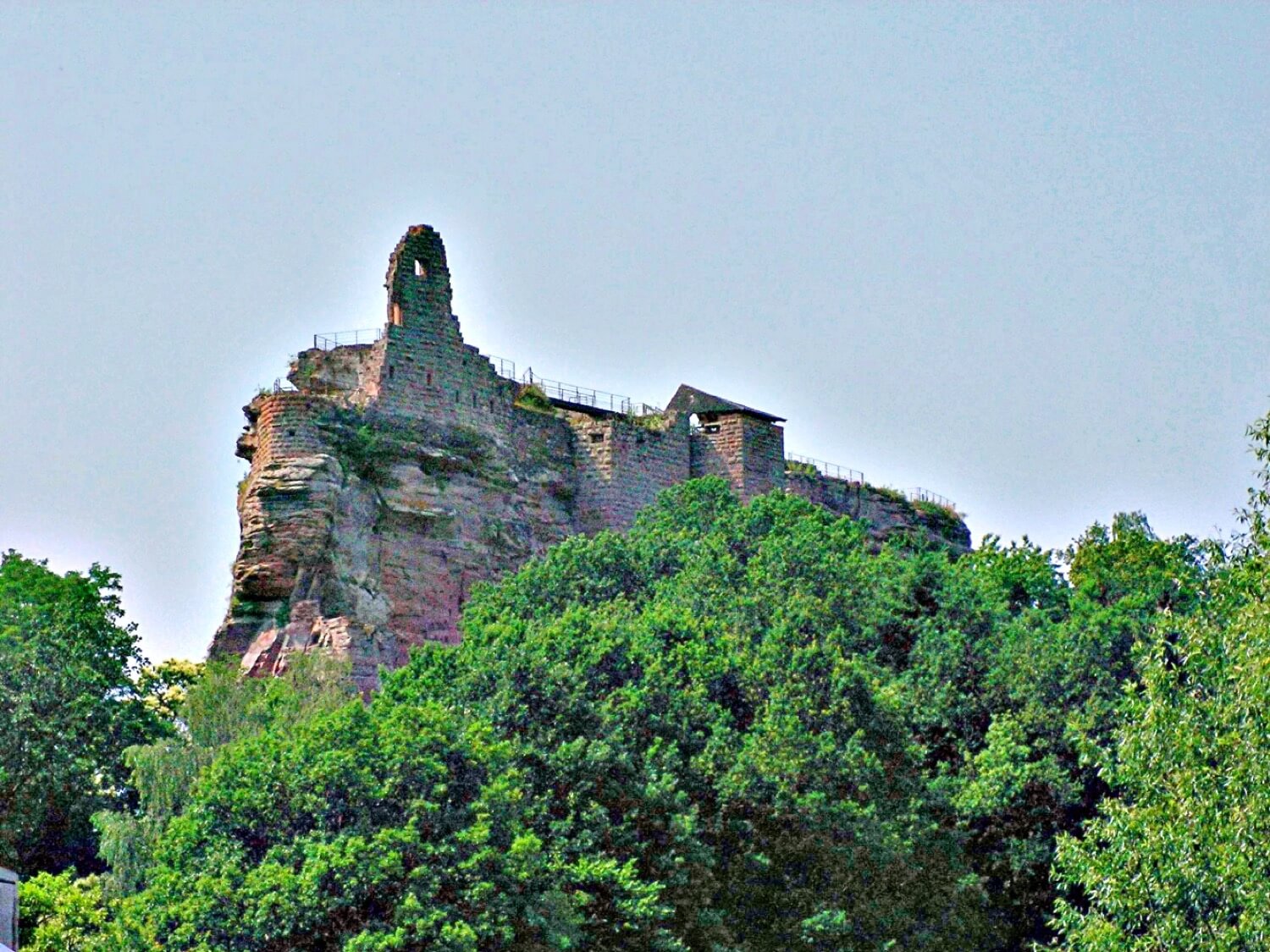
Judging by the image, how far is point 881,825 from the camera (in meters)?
49.5

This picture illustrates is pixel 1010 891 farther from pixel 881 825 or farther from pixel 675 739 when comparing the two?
pixel 675 739

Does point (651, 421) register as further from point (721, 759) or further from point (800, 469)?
point (721, 759)

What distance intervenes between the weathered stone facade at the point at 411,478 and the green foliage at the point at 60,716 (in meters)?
4.19

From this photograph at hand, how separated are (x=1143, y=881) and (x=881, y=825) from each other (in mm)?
13301

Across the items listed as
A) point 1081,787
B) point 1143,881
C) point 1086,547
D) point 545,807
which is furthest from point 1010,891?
point 1086,547

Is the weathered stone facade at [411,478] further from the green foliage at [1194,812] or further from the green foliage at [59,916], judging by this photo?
the green foliage at [1194,812]

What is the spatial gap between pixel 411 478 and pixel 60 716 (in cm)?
1247

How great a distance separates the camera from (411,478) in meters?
66.3

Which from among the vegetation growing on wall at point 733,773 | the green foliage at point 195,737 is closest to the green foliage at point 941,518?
the vegetation growing on wall at point 733,773

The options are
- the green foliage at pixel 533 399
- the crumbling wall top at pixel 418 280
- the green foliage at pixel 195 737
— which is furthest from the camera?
the green foliage at pixel 533 399

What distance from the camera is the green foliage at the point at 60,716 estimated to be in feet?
183

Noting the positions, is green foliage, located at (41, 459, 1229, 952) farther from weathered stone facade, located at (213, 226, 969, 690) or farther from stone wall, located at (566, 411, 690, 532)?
stone wall, located at (566, 411, 690, 532)

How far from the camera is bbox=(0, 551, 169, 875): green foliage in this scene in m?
55.9

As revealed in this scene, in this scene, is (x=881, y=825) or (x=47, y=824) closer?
(x=881, y=825)
